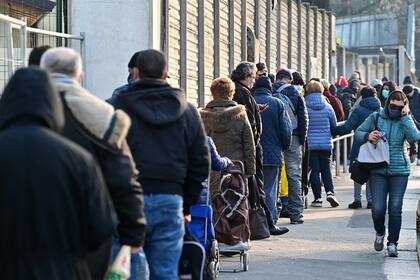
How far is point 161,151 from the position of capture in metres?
6.88

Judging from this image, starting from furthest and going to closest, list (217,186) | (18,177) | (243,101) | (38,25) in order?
(38,25)
(243,101)
(217,186)
(18,177)

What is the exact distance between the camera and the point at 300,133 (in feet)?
46.2

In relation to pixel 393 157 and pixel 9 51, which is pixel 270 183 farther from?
pixel 9 51

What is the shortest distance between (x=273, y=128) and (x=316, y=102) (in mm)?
3030

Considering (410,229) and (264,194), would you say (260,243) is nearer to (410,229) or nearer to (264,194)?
(264,194)

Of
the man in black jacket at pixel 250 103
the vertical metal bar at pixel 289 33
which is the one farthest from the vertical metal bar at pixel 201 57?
the vertical metal bar at pixel 289 33

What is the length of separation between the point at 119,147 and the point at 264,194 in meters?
6.72

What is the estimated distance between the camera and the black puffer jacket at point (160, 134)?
685cm

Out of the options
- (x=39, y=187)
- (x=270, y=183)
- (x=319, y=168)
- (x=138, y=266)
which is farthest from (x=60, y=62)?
(x=319, y=168)

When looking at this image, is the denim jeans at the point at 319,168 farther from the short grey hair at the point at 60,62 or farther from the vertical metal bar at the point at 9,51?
the short grey hair at the point at 60,62

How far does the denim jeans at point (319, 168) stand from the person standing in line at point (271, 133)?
10.6 ft

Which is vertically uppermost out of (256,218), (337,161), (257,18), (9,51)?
(257,18)

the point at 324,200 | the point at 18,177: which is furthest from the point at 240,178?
the point at 324,200

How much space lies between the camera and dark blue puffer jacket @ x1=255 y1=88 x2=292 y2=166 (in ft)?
42.5
